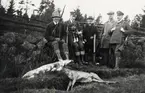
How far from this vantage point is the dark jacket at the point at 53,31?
24.6ft

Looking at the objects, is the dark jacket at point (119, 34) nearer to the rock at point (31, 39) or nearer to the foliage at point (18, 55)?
the foliage at point (18, 55)

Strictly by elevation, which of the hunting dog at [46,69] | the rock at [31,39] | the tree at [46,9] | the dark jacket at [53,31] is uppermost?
the tree at [46,9]

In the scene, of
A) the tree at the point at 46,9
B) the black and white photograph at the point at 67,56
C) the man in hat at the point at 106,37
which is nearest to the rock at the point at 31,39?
the black and white photograph at the point at 67,56

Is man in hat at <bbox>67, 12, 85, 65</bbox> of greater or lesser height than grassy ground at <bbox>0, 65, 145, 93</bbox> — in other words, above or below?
above

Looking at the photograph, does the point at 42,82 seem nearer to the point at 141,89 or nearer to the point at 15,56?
the point at 15,56

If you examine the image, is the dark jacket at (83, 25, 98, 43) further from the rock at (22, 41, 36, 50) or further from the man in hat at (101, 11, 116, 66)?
the rock at (22, 41, 36, 50)

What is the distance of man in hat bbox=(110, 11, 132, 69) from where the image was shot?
27.9 feet

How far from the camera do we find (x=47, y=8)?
43.1ft

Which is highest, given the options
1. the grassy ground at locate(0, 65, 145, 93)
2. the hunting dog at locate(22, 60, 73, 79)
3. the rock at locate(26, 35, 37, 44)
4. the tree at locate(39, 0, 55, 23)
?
the tree at locate(39, 0, 55, 23)

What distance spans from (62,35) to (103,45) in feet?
6.53

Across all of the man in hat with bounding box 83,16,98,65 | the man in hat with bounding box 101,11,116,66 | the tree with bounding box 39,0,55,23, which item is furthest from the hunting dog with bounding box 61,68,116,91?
the tree with bounding box 39,0,55,23

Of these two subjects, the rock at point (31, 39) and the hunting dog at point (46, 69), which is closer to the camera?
the hunting dog at point (46, 69)

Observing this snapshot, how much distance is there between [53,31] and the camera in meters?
7.56

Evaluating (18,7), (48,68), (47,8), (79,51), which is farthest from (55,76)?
(47,8)
